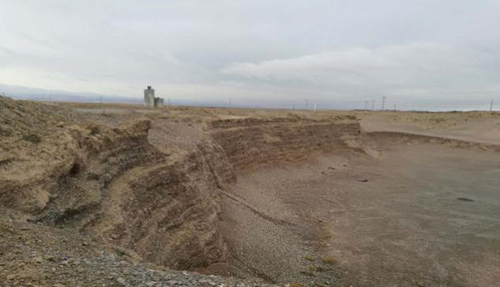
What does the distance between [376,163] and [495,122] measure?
3449cm

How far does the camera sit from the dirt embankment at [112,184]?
739 centimetres

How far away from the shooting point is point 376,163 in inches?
1403

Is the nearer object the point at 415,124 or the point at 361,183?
the point at 361,183

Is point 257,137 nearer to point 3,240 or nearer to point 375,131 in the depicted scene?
point 3,240

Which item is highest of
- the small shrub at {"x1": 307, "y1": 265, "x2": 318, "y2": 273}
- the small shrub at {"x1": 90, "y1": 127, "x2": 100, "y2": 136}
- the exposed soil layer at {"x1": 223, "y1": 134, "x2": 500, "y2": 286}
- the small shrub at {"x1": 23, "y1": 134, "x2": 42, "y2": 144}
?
the small shrub at {"x1": 90, "y1": 127, "x2": 100, "y2": 136}

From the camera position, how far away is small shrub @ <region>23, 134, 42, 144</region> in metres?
8.47

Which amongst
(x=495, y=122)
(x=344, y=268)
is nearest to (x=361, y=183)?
(x=344, y=268)

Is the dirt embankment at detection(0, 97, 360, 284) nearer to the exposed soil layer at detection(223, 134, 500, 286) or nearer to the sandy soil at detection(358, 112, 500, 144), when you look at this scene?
the exposed soil layer at detection(223, 134, 500, 286)

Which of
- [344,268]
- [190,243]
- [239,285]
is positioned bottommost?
[344,268]

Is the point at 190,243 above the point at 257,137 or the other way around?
the other way around

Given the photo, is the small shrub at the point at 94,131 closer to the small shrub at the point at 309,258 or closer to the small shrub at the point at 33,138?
the small shrub at the point at 33,138

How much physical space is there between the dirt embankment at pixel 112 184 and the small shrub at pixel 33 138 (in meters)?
0.02

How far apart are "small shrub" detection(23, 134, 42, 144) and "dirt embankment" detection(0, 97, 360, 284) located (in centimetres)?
2

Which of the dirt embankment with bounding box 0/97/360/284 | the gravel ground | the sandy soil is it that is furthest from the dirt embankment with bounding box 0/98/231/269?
the sandy soil
